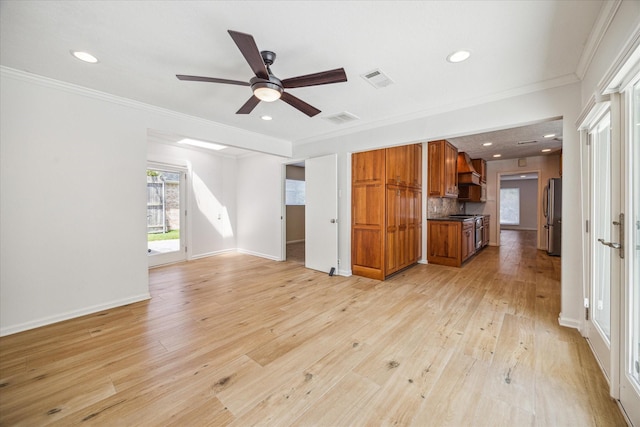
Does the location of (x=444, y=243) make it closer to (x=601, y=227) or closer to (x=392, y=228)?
(x=392, y=228)

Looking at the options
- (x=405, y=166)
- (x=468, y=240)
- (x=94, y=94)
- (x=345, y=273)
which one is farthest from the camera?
(x=468, y=240)

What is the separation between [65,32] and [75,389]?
267 cm

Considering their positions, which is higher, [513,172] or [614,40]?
[513,172]

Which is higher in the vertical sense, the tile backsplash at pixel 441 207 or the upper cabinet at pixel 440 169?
the upper cabinet at pixel 440 169

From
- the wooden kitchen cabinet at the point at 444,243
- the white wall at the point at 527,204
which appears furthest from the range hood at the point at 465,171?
the white wall at the point at 527,204

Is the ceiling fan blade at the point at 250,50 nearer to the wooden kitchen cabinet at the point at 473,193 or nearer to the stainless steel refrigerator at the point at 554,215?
the wooden kitchen cabinet at the point at 473,193

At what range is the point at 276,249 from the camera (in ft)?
18.8

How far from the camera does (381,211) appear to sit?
157 inches

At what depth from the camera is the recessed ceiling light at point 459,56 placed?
2.11 metres

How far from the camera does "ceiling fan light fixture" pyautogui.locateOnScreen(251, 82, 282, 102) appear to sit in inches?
82.7

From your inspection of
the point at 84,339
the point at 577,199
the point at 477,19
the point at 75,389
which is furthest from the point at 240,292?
the point at 577,199

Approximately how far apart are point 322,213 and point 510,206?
12435 millimetres

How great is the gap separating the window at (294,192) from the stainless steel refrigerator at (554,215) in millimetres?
6676

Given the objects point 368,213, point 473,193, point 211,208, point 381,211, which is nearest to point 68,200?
point 211,208
